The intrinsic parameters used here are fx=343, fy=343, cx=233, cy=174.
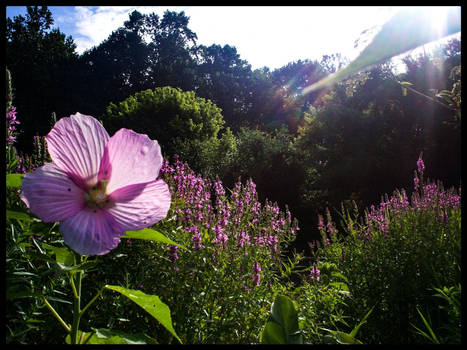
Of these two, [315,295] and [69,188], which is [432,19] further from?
[315,295]

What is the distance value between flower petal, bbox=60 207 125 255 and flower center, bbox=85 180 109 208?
0.02 meters

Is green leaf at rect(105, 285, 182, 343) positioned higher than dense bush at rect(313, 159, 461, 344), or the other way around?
green leaf at rect(105, 285, 182, 343)

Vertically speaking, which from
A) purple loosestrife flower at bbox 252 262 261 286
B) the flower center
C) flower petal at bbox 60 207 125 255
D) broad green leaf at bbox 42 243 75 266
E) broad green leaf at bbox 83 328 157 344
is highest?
the flower center

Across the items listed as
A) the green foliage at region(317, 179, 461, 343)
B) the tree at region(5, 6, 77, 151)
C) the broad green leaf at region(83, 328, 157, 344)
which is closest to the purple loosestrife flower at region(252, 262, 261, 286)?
the green foliage at region(317, 179, 461, 343)

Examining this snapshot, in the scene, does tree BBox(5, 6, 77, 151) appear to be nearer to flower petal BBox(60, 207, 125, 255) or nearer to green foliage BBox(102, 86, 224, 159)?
green foliage BBox(102, 86, 224, 159)

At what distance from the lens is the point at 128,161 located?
47 cm

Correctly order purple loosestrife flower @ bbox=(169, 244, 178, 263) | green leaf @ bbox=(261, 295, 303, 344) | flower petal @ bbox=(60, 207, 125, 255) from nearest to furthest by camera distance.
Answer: flower petal @ bbox=(60, 207, 125, 255) < green leaf @ bbox=(261, 295, 303, 344) < purple loosestrife flower @ bbox=(169, 244, 178, 263)

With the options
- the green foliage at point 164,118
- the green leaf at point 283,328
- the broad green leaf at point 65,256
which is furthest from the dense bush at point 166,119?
the broad green leaf at point 65,256

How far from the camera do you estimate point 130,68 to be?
2456 centimetres

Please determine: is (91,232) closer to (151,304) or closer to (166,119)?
(151,304)

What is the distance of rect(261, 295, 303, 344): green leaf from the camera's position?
1.99 ft

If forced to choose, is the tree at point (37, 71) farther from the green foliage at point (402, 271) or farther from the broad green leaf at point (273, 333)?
the broad green leaf at point (273, 333)

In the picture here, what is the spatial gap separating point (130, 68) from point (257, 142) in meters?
16.6
